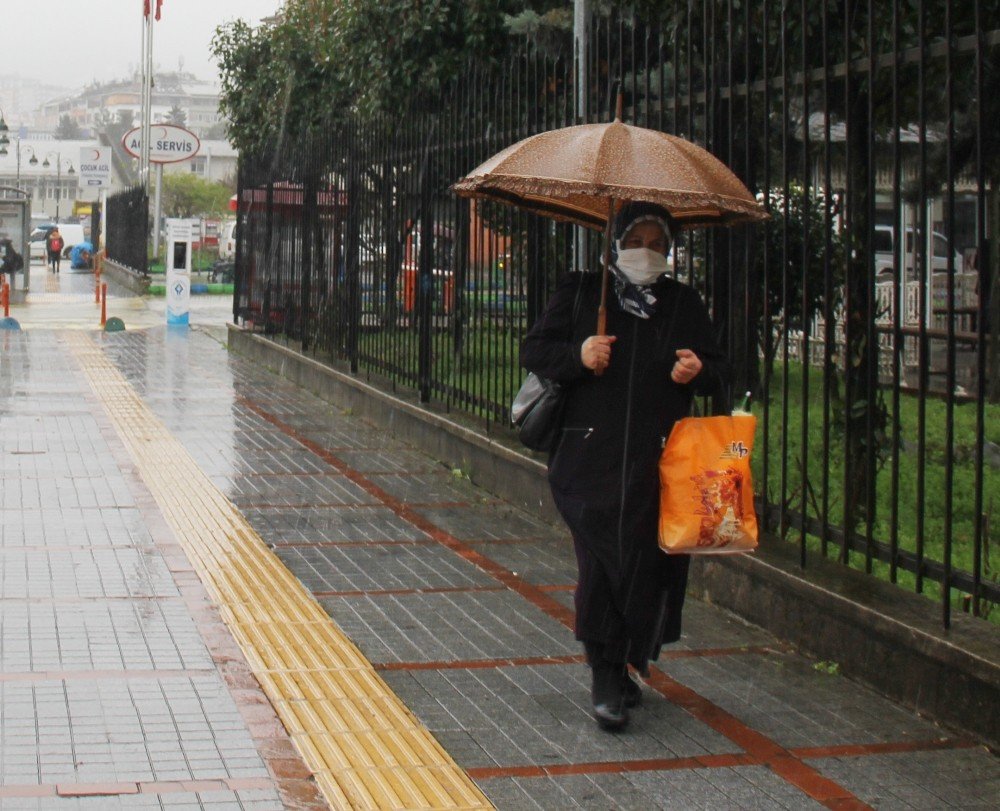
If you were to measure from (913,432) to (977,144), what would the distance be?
6533 millimetres

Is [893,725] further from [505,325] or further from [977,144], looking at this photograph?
[505,325]

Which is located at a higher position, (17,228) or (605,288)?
(17,228)

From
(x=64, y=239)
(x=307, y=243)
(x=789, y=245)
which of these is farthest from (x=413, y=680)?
(x=64, y=239)

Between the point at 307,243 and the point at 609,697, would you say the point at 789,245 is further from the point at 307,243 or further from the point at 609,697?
the point at 307,243

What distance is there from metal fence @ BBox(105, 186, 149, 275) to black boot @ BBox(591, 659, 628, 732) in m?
33.2

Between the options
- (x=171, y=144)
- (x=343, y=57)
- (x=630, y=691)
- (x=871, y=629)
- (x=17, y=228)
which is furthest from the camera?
(x=17, y=228)

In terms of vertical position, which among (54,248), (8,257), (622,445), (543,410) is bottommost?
(622,445)

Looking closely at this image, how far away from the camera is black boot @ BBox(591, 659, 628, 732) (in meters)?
5.33

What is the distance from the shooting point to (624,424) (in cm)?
533

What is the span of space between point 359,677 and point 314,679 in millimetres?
167

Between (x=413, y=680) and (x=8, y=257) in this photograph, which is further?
(x=8, y=257)

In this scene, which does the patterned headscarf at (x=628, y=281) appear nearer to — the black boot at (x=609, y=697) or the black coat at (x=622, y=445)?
the black coat at (x=622, y=445)

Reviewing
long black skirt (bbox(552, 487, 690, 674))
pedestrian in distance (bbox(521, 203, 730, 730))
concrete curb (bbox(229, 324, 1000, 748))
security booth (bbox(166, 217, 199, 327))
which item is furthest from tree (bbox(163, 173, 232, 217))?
long black skirt (bbox(552, 487, 690, 674))

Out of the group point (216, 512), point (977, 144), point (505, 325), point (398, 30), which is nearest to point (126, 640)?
point (216, 512)
